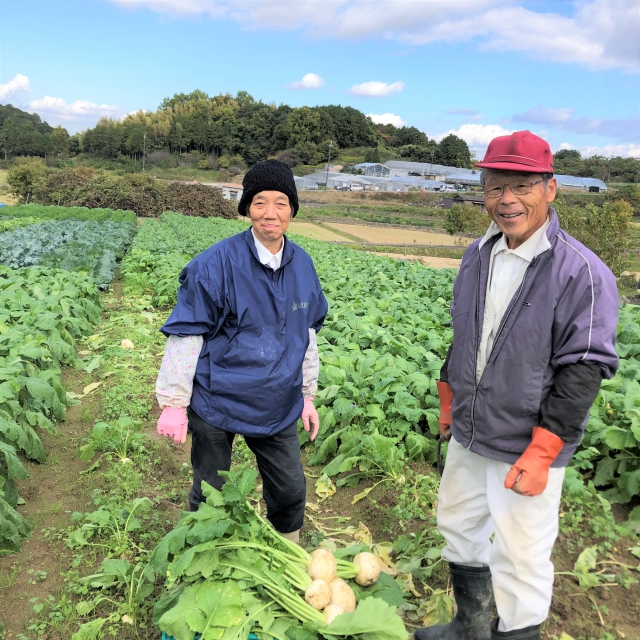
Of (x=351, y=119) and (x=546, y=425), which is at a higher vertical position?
(x=351, y=119)

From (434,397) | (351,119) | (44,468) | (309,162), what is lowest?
(44,468)

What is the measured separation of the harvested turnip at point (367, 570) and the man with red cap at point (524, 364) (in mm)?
529

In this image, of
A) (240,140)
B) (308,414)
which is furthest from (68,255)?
(240,140)

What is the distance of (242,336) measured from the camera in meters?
2.41

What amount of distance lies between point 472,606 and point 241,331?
1701mm

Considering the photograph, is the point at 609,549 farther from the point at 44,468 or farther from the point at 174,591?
the point at 44,468

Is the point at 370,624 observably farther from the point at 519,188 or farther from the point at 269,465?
the point at 519,188

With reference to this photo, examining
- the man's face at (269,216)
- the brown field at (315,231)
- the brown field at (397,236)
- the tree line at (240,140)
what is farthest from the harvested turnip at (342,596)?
the tree line at (240,140)

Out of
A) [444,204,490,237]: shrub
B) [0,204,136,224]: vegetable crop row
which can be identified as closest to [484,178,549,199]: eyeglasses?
[0,204,136,224]: vegetable crop row

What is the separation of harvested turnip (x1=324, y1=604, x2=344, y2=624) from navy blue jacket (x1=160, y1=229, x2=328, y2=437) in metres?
0.80

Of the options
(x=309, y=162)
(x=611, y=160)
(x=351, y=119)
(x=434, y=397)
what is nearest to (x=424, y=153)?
(x=351, y=119)

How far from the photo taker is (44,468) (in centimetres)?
415

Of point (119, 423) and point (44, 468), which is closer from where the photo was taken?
point (44, 468)

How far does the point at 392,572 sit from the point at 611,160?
110650 mm
